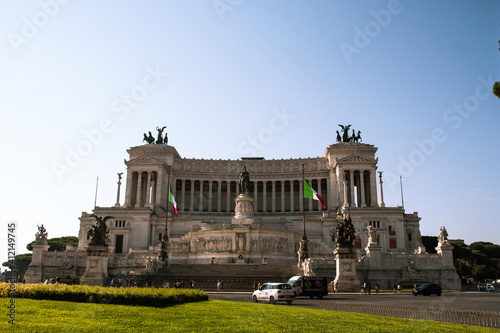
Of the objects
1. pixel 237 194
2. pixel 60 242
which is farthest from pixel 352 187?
pixel 60 242

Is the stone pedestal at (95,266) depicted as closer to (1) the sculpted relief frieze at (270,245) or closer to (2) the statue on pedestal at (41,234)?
(2) the statue on pedestal at (41,234)

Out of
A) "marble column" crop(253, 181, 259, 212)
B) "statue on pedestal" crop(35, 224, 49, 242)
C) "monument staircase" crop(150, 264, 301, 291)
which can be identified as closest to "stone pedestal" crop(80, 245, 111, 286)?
"monument staircase" crop(150, 264, 301, 291)

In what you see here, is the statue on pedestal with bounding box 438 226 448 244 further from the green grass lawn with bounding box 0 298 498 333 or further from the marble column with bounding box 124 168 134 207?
the marble column with bounding box 124 168 134 207

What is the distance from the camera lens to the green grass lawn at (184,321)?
15164mm

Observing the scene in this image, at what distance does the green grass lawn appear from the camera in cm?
1516

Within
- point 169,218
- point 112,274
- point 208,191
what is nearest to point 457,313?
point 112,274

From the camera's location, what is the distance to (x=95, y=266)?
40938 mm

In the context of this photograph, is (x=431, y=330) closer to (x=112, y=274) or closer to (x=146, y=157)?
(x=112, y=274)

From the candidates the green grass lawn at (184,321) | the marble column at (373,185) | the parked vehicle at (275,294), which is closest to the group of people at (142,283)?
the parked vehicle at (275,294)

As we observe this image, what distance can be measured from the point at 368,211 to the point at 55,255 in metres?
51.8

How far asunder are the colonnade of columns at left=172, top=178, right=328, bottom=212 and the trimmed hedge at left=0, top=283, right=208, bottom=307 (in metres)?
76.0

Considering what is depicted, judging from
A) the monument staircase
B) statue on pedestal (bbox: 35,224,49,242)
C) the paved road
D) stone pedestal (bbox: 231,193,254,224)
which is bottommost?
the paved road

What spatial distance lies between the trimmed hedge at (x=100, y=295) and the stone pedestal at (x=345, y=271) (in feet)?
65.0

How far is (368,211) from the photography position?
81.0 m
